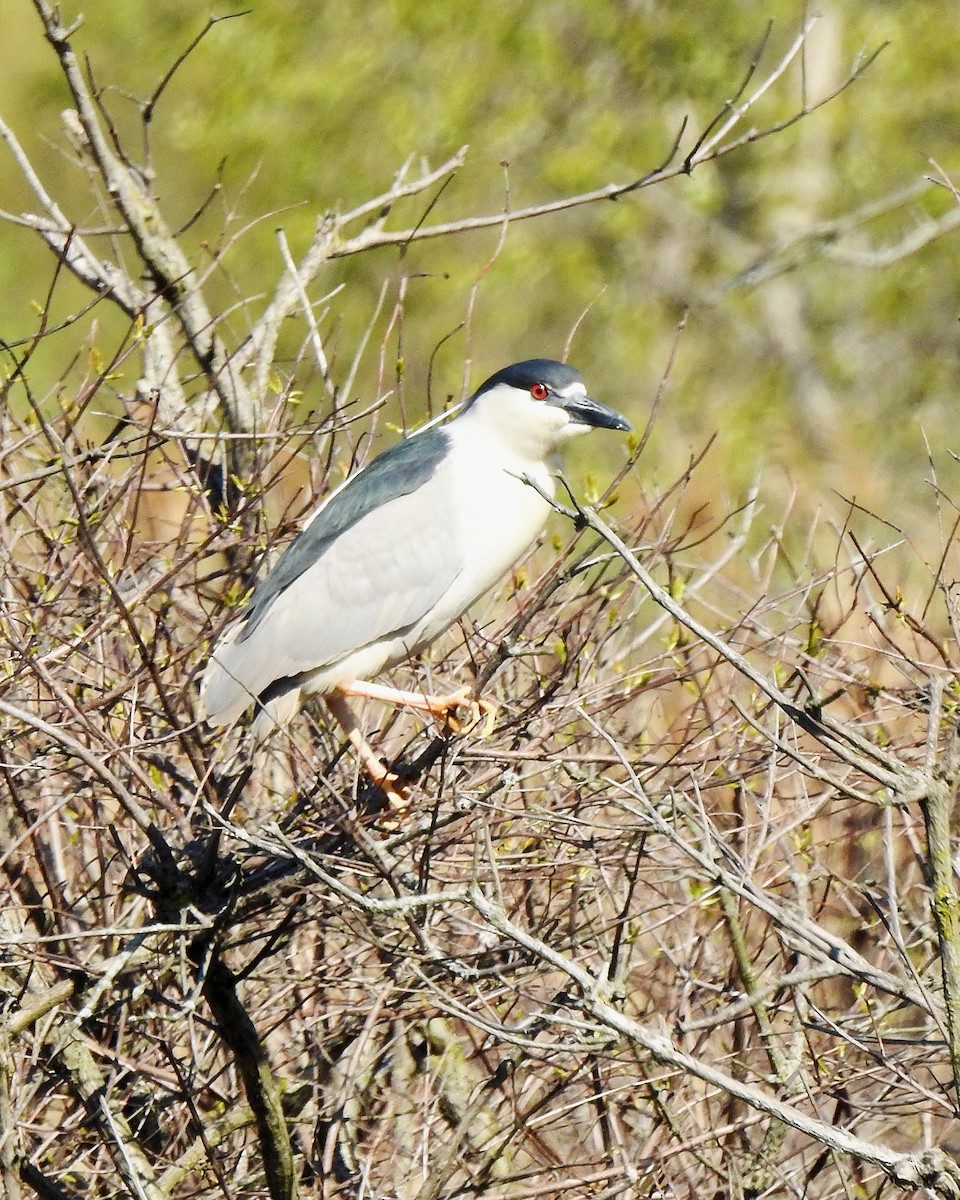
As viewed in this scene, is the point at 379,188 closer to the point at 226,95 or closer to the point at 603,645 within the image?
the point at 226,95

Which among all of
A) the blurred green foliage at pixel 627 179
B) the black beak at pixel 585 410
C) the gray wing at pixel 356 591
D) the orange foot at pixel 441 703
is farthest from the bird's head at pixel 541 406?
the blurred green foliage at pixel 627 179

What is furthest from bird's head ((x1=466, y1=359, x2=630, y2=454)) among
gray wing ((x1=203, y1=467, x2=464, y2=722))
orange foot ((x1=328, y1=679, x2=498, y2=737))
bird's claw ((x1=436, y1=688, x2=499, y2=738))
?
bird's claw ((x1=436, y1=688, x2=499, y2=738))

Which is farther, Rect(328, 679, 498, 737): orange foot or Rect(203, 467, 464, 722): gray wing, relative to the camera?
Rect(203, 467, 464, 722): gray wing

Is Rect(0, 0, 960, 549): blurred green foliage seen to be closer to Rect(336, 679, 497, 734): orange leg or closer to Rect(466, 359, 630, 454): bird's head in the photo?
Rect(466, 359, 630, 454): bird's head

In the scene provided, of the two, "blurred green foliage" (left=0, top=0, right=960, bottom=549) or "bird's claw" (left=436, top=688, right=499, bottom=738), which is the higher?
"blurred green foliage" (left=0, top=0, right=960, bottom=549)

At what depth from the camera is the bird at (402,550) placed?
4098 millimetres

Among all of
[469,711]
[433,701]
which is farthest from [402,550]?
[469,711]

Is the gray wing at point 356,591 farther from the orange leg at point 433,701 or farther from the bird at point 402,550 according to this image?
the orange leg at point 433,701


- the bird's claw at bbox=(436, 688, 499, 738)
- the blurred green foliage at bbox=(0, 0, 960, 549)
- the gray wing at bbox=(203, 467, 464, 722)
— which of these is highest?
the blurred green foliage at bbox=(0, 0, 960, 549)

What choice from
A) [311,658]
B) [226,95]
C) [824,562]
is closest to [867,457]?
[824,562]

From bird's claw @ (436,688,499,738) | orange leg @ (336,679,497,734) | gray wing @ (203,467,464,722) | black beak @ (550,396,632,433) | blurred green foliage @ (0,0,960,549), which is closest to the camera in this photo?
bird's claw @ (436,688,499,738)

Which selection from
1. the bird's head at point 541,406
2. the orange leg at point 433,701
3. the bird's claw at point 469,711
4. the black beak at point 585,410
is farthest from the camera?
the bird's head at point 541,406

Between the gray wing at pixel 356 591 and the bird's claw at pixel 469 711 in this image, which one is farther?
the gray wing at pixel 356 591

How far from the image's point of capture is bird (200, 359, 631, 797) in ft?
13.4
